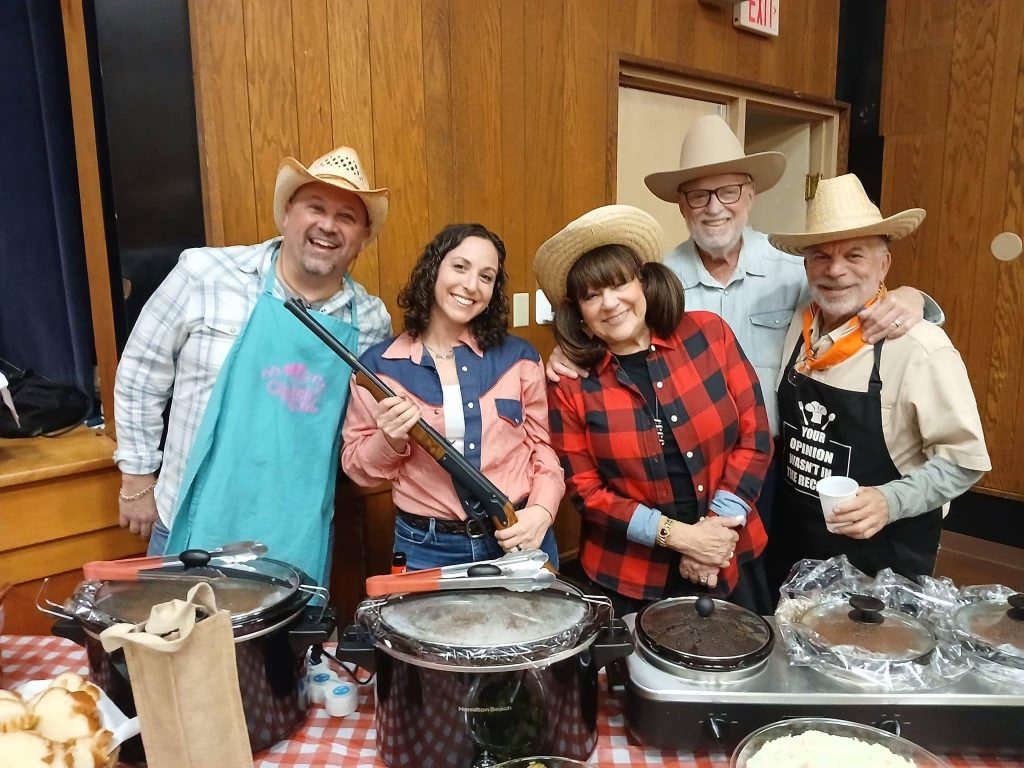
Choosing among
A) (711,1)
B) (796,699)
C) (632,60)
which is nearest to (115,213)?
(796,699)

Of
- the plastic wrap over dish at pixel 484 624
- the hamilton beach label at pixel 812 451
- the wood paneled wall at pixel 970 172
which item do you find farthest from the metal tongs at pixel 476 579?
the wood paneled wall at pixel 970 172

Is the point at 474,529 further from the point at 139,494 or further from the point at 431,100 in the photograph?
the point at 431,100

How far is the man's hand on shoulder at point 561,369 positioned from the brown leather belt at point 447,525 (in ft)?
1.23

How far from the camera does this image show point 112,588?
1.00m

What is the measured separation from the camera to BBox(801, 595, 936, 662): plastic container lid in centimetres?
95

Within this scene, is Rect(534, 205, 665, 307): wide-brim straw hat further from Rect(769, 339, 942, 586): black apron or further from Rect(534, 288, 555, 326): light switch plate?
Rect(534, 288, 555, 326): light switch plate

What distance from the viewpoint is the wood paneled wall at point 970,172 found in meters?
3.27

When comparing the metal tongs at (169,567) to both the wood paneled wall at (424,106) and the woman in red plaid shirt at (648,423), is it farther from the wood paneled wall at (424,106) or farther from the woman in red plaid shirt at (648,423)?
the wood paneled wall at (424,106)

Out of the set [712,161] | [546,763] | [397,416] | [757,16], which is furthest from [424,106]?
[546,763]

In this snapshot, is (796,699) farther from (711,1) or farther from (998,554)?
(998,554)

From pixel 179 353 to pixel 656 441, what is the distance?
43.1 inches

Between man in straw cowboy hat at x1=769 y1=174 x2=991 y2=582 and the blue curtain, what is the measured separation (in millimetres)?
1859

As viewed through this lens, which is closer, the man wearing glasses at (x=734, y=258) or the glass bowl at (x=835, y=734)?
the glass bowl at (x=835, y=734)

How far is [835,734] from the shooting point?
87 centimetres
